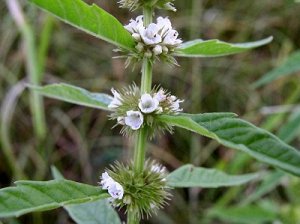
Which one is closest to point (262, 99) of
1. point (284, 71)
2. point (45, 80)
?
point (45, 80)

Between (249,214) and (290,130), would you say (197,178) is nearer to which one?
(290,130)

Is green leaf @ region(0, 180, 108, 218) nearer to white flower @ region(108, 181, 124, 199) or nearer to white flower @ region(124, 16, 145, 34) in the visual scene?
white flower @ region(108, 181, 124, 199)

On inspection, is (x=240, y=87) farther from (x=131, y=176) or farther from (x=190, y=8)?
(x=131, y=176)

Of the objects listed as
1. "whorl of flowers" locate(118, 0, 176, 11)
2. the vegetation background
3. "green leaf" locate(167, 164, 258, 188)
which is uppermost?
the vegetation background

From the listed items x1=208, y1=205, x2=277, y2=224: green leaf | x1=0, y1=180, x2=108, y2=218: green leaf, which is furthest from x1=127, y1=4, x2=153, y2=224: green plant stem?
x1=208, y1=205, x2=277, y2=224: green leaf

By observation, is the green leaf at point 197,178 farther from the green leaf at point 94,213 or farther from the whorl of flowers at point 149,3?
the whorl of flowers at point 149,3

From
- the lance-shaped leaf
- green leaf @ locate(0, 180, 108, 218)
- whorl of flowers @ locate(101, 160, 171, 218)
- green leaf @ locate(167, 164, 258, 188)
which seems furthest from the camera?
green leaf @ locate(167, 164, 258, 188)

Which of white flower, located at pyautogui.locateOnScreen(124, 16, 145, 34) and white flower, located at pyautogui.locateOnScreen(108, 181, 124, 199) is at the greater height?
white flower, located at pyautogui.locateOnScreen(124, 16, 145, 34)
